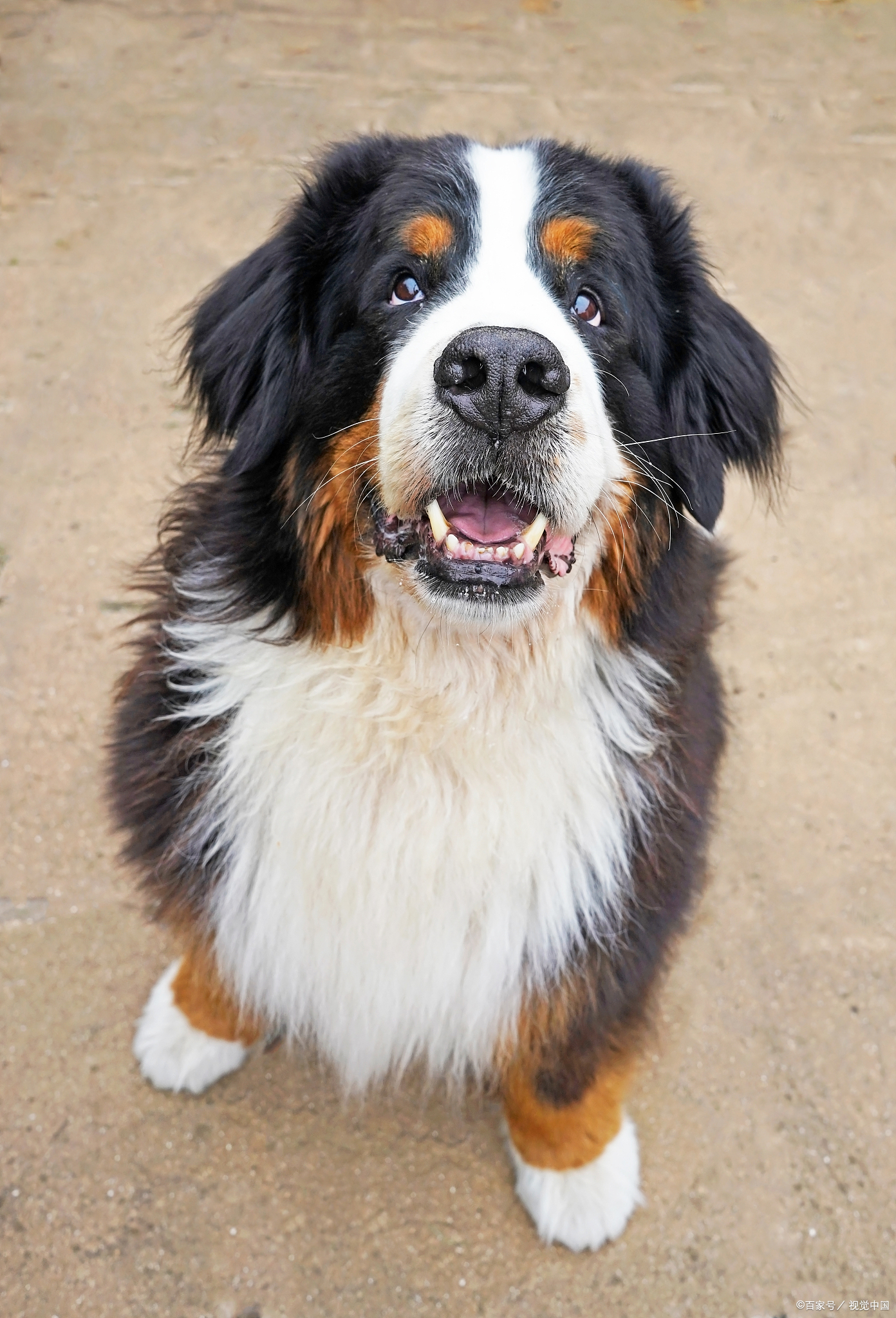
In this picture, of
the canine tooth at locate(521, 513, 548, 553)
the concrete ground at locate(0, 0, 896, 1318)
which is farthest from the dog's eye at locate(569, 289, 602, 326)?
the concrete ground at locate(0, 0, 896, 1318)

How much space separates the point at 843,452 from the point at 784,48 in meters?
2.72

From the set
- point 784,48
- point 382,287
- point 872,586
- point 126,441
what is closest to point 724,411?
point 382,287

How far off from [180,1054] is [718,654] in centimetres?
198

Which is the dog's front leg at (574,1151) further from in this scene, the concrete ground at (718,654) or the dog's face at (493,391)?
the dog's face at (493,391)

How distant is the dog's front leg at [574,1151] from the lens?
230cm

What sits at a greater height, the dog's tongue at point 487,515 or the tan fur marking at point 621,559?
the dog's tongue at point 487,515

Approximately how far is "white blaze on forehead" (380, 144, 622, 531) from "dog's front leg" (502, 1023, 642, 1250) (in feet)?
3.99

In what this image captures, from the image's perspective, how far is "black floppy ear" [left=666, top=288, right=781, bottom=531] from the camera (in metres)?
2.09

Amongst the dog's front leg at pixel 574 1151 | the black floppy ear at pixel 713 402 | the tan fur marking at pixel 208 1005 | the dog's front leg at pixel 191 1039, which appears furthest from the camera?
the dog's front leg at pixel 191 1039

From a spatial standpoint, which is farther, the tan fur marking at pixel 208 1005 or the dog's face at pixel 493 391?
the tan fur marking at pixel 208 1005

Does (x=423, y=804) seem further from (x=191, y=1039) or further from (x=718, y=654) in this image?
(x=718, y=654)

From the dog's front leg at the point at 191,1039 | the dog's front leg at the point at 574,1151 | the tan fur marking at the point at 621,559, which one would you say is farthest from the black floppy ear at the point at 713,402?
the dog's front leg at the point at 191,1039

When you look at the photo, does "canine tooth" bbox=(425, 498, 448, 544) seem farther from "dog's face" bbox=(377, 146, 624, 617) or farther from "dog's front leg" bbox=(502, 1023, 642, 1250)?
"dog's front leg" bbox=(502, 1023, 642, 1250)

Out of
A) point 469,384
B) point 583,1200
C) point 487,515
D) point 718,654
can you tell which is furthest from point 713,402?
point 583,1200
